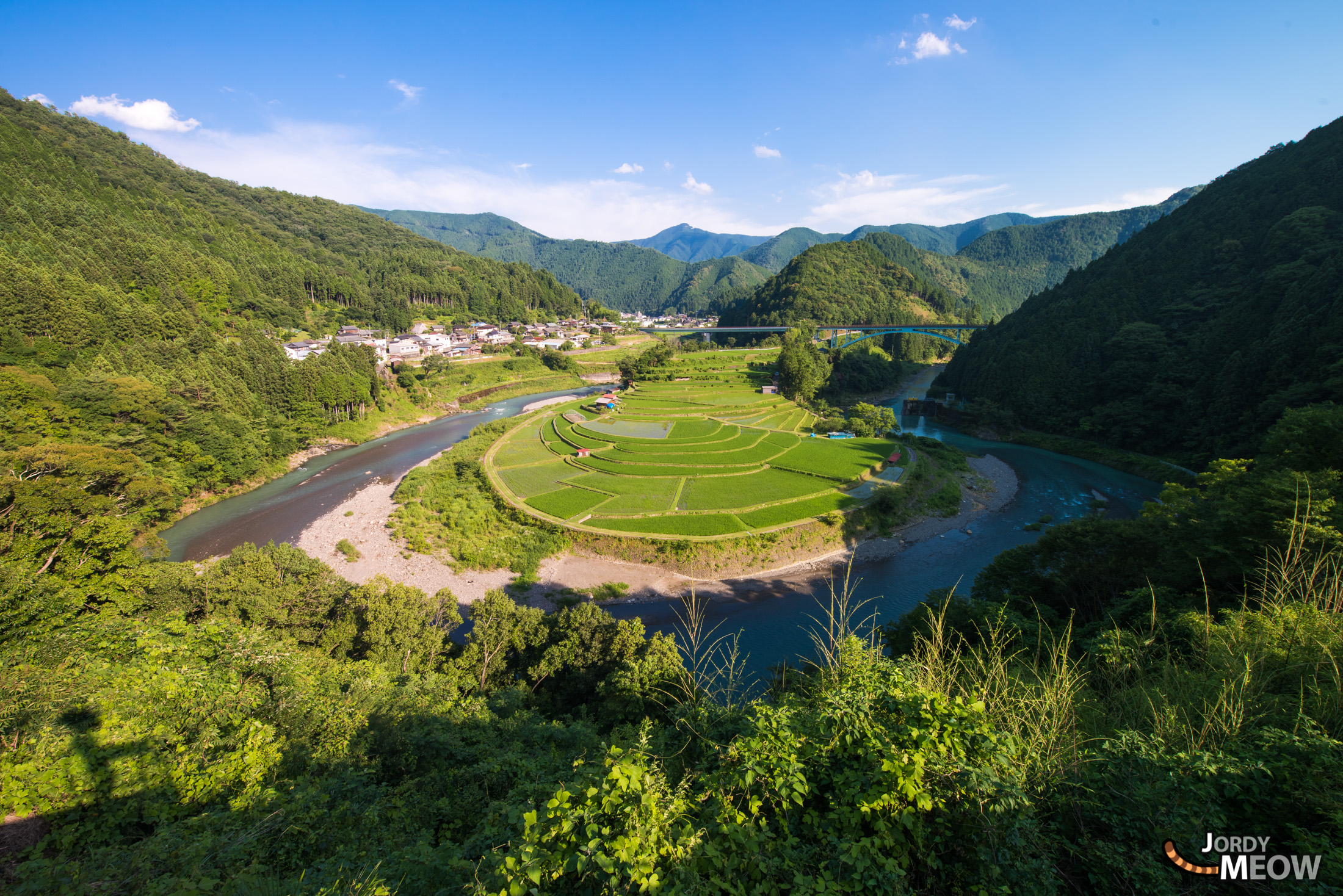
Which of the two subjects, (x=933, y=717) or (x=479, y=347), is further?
(x=479, y=347)

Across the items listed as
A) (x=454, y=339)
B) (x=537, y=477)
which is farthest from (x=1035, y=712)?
(x=454, y=339)

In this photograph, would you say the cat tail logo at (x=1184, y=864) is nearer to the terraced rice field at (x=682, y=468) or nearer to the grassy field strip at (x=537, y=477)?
the terraced rice field at (x=682, y=468)

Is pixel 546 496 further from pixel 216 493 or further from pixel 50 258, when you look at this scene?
pixel 50 258

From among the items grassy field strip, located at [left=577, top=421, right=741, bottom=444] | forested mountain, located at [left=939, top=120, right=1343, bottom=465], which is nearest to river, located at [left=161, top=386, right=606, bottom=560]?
grassy field strip, located at [left=577, top=421, right=741, bottom=444]

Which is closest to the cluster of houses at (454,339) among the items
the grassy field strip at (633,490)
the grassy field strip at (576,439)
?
the grassy field strip at (576,439)

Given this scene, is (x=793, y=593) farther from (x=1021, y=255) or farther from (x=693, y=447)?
(x=1021, y=255)

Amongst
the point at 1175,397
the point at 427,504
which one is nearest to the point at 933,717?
the point at 427,504

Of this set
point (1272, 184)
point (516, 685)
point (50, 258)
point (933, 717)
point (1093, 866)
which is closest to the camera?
point (1093, 866)
